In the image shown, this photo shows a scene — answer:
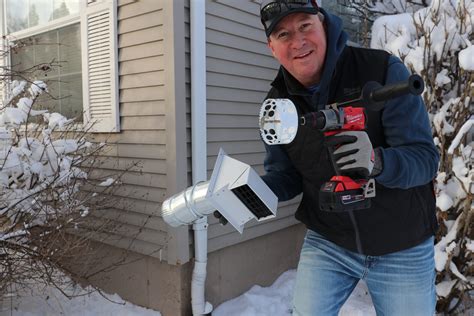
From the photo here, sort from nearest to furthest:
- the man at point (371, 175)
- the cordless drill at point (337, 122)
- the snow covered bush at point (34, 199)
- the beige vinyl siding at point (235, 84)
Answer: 1. the cordless drill at point (337, 122)
2. the man at point (371, 175)
3. the snow covered bush at point (34, 199)
4. the beige vinyl siding at point (235, 84)

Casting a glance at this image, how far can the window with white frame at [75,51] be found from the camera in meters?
3.79

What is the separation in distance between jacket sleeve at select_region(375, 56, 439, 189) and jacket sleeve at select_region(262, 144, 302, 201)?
54cm

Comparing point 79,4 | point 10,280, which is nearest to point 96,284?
point 10,280

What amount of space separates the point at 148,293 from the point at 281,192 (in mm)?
2344

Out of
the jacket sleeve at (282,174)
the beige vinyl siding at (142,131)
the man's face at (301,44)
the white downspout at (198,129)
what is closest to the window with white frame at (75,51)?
the beige vinyl siding at (142,131)

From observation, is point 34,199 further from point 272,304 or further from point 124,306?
point 272,304

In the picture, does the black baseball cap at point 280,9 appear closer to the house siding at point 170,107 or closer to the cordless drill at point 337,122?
the cordless drill at point 337,122

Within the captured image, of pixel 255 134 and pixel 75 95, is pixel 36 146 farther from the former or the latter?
pixel 255 134

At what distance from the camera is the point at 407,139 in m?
1.55

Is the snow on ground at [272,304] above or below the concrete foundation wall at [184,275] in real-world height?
below

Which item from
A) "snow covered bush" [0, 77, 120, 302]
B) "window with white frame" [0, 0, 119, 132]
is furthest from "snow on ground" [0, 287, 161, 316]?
"window with white frame" [0, 0, 119, 132]

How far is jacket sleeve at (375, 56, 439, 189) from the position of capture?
1.47 meters

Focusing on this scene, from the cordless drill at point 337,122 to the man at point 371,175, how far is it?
12 centimetres

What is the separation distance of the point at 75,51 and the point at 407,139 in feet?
12.1
